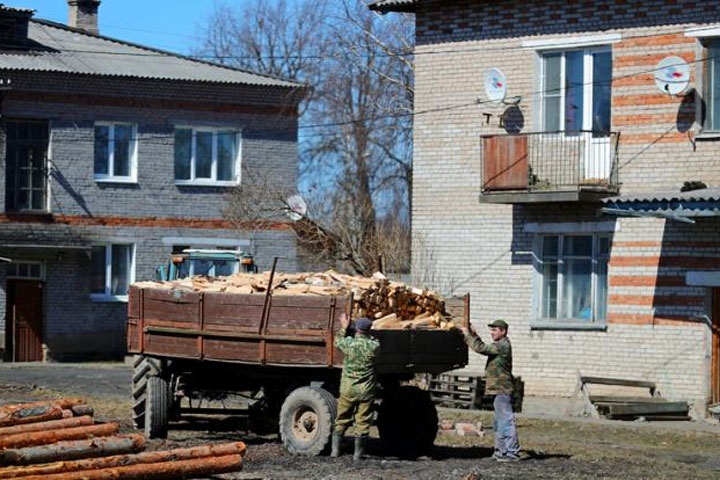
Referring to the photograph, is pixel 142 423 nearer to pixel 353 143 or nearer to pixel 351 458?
pixel 351 458

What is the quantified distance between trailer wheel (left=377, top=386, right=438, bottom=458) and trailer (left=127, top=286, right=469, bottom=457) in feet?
0.04

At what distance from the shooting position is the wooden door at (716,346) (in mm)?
21859

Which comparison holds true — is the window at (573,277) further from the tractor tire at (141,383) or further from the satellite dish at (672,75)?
the tractor tire at (141,383)

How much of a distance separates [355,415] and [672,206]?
7706mm

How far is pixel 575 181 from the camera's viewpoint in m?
22.8

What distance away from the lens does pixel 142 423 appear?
1719cm

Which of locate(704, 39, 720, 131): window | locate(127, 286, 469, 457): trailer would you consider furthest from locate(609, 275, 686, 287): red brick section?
locate(127, 286, 469, 457): trailer

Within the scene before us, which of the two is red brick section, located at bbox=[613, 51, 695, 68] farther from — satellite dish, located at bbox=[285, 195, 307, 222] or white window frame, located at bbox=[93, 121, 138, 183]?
white window frame, located at bbox=[93, 121, 138, 183]

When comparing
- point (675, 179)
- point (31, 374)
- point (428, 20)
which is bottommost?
point (31, 374)

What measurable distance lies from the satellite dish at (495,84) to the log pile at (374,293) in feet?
27.0

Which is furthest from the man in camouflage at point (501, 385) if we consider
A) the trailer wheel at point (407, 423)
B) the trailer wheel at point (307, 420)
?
the trailer wheel at point (307, 420)

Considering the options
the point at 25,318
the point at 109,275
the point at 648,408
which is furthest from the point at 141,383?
the point at 109,275

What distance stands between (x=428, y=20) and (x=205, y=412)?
1005cm

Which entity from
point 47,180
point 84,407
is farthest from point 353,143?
point 84,407
